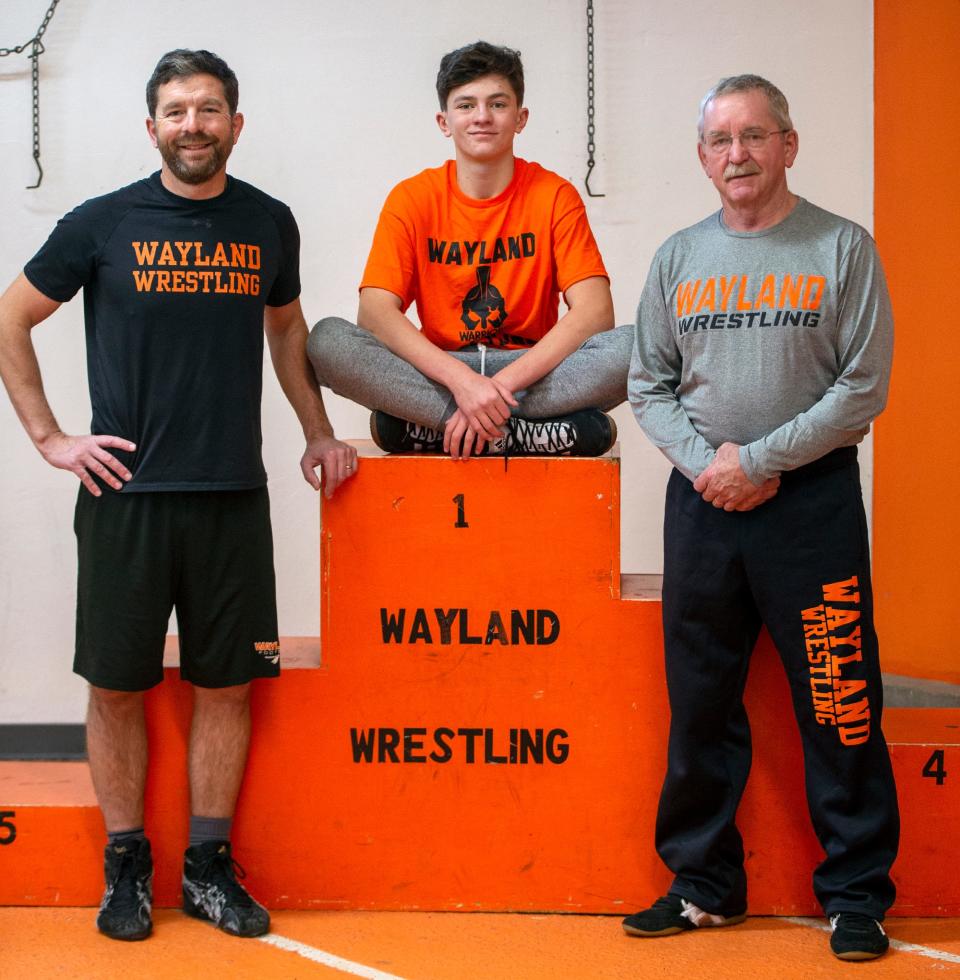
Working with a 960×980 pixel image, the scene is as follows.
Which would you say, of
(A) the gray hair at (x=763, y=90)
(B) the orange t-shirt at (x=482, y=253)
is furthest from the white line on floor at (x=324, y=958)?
(A) the gray hair at (x=763, y=90)

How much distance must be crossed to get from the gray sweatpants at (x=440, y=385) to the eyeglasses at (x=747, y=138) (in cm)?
44

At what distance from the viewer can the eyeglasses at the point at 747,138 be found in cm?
238

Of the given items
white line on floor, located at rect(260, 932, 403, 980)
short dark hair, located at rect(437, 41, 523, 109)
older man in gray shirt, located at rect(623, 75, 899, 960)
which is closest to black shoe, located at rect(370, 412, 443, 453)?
older man in gray shirt, located at rect(623, 75, 899, 960)

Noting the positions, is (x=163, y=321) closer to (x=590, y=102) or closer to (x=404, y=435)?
(x=404, y=435)

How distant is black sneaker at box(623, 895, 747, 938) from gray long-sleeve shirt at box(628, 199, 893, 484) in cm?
91

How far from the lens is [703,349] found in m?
2.44

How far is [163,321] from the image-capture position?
252 cm

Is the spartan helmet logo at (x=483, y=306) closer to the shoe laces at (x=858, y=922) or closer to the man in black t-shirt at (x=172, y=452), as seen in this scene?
the man in black t-shirt at (x=172, y=452)

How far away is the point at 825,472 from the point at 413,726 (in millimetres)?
1044

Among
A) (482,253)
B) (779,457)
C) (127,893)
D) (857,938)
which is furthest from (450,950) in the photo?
(482,253)

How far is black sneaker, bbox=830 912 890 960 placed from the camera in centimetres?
240

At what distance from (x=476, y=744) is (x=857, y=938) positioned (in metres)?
0.87

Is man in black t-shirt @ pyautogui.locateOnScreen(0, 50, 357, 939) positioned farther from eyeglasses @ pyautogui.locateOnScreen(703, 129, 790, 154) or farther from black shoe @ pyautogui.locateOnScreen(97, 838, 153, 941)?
eyeglasses @ pyautogui.locateOnScreen(703, 129, 790, 154)

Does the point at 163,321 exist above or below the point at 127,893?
above
